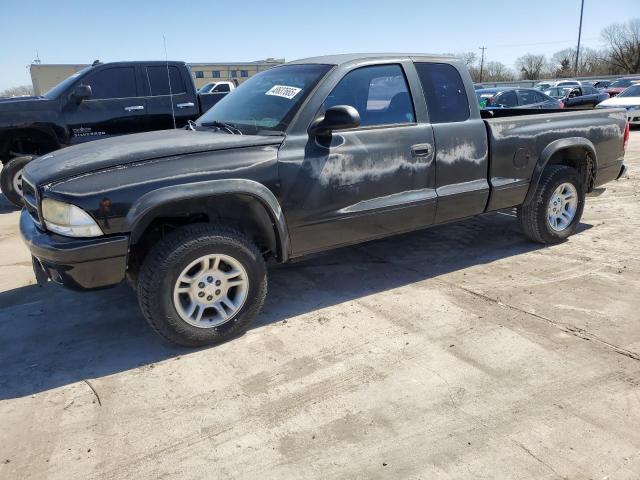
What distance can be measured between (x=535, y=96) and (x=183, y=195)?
14.3 m

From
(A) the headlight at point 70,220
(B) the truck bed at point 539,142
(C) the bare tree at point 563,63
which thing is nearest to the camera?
Result: (A) the headlight at point 70,220

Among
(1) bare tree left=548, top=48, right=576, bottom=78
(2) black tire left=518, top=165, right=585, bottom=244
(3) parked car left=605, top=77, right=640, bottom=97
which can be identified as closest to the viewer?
(2) black tire left=518, top=165, right=585, bottom=244

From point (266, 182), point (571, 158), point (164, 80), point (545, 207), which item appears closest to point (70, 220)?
point (266, 182)

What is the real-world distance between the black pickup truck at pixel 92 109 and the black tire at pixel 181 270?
5.27 meters

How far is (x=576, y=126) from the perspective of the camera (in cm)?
515

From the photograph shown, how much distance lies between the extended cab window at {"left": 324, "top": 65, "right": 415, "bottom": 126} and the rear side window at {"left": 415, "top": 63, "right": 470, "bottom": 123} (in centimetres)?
21

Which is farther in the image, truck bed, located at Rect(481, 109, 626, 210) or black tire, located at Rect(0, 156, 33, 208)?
black tire, located at Rect(0, 156, 33, 208)

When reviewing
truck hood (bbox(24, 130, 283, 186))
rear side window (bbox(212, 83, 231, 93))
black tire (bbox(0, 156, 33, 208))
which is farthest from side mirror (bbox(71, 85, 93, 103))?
rear side window (bbox(212, 83, 231, 93))

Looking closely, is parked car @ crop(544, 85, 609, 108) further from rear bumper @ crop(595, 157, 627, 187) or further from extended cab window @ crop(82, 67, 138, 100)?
extended cab window @ crop(82, 67, 138, 100)

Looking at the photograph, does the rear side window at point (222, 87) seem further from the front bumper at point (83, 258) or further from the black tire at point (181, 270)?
the front bumper at point (83, 258)

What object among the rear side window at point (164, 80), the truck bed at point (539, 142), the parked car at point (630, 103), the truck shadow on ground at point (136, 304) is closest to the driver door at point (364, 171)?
the truck shadow on ground at point (136, 304)

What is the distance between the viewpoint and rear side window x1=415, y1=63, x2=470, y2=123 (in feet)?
14.0

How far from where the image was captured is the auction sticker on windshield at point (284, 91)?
12.5 feet

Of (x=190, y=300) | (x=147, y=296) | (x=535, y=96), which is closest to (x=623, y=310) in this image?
(x=190, y=300)
